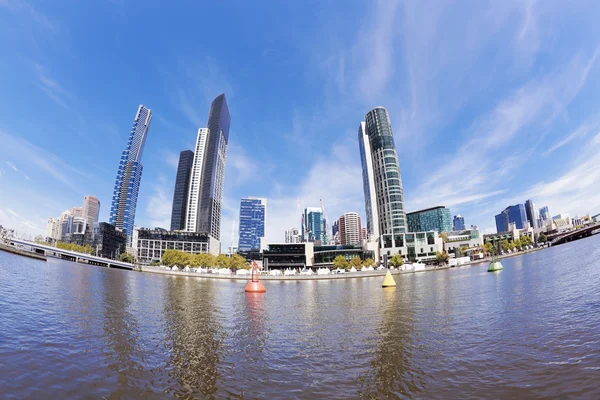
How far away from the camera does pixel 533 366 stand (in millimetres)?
A: 12742

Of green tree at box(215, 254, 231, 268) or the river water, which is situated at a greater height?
green tree at box(215, 254, 231, 268)

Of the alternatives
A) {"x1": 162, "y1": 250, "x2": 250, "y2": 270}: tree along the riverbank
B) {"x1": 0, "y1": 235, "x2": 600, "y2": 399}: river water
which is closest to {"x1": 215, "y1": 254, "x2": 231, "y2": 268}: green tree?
{"x1": 162, "y1": 250, "x2": 250, "y2": 270}: tree along the riverbank

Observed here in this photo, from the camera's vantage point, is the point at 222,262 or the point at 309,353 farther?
the point at 222,262

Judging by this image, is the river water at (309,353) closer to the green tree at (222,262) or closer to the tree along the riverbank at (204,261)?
the tree along the riverbank at (204,261)

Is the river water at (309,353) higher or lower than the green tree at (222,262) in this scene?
lower

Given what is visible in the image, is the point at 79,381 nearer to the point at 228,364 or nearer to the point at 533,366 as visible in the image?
the point at 228,364

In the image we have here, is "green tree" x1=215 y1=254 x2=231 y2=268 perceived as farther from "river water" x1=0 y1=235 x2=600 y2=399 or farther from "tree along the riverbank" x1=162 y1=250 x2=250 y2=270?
"river water" x1=0 y1=235 x2=600 y2=399

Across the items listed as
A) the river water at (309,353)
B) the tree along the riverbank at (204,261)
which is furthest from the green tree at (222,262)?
the river water at (309,353)

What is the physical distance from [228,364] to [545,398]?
13103 millimetres

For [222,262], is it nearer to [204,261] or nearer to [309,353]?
[204,261]

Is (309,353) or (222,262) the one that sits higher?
(222,262)

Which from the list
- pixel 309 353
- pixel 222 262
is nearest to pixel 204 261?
pixel 222 262

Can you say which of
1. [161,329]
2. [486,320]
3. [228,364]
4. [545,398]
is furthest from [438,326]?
[161,329]

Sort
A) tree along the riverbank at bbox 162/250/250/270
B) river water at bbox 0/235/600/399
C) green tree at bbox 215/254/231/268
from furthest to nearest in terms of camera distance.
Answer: green tree at bbox 215/254/231/268 < tree along the riverbank at bbox 162/250/250/270 < river water at bbox 0/235/600/399
